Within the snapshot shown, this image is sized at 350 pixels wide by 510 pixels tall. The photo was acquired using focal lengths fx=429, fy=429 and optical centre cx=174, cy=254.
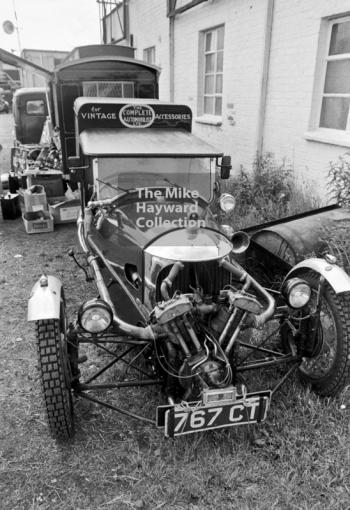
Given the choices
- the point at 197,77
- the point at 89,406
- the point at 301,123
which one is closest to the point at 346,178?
the point at 301,123

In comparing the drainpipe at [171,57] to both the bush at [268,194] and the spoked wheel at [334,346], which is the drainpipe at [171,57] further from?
the spoked wheel at [334,346]

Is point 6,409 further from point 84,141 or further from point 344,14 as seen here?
point 344,14

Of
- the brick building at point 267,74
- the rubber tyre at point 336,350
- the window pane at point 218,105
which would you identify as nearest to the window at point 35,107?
the brick building at point 267,74

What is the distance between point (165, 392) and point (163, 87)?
11617mm

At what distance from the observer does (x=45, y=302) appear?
2785 mm

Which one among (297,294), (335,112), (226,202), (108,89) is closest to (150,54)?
(108,89)

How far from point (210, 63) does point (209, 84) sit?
0.47m

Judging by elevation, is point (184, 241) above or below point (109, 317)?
above

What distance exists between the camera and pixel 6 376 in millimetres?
3564

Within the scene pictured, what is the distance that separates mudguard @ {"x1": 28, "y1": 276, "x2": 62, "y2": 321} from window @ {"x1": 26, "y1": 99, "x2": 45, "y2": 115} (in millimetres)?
9817

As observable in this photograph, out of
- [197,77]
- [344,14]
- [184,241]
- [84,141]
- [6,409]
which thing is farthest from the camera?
[197,77]

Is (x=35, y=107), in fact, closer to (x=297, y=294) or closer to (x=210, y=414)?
(x=297, y=294)

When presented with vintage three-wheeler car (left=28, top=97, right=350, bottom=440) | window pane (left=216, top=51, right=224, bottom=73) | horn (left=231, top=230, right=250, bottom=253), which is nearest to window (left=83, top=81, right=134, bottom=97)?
vintage three-wheeler car (left=28, top=97, right=350, bottom=440)

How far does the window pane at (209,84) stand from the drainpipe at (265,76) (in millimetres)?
2780
